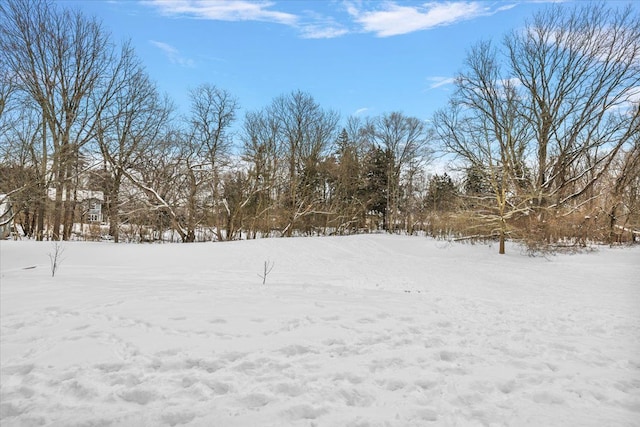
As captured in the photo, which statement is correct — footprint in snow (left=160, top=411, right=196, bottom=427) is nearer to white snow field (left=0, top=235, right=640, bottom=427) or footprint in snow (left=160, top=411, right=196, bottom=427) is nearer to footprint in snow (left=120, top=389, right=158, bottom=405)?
white snow field (left=0, top=235, right=640, bottom=427)

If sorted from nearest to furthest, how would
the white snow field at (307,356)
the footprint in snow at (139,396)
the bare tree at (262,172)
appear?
the white snow field at (307,356)
the footprint in snow at (139,396)
the bare tree at (262,172)

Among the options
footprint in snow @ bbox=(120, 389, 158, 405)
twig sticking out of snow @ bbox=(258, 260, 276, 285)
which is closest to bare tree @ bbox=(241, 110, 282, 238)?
twig sticking out of snow @ bbox=(258, 260, 276, 285)

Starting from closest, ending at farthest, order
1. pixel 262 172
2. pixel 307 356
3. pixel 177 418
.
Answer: pixel 177 418 → pixel 307 356 → pixel 262 172

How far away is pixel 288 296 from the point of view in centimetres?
620

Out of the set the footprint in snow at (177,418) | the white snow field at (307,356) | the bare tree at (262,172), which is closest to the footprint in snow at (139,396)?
the white snow field at (307,356)

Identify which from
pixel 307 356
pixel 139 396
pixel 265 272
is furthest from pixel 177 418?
pixel 265 272

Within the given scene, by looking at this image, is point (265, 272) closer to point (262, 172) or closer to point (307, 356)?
point (307, 356)

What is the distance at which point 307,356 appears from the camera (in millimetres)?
3541

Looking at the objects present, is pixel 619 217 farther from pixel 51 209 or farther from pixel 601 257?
pixel 51 209

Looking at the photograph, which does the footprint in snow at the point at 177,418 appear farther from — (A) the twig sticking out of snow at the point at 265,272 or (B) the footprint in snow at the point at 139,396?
(A) the twig sticking out of snow at the point at 265,272

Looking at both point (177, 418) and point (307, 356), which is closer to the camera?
point (177, 418)

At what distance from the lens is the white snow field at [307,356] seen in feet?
8.21

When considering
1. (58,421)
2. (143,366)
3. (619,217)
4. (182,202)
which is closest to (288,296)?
(143,366)

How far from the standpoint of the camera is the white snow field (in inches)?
98.5
